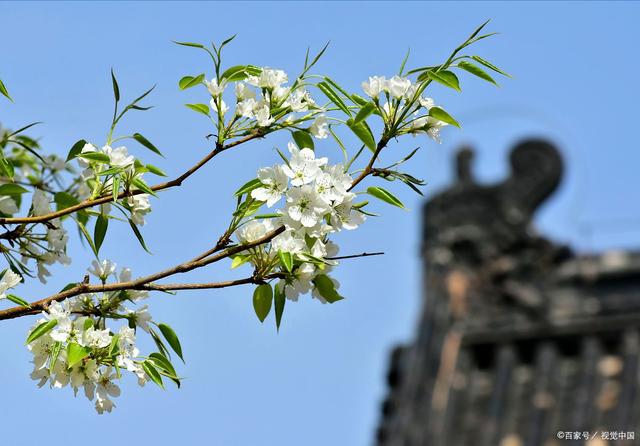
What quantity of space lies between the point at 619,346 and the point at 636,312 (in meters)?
0.23

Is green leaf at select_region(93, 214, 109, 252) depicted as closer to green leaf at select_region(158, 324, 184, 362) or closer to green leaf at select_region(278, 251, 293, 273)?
green leaf at select_region(158, 324, 184, 362)

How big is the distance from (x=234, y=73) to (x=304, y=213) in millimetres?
328

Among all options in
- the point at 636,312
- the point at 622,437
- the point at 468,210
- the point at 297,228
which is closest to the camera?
the point at 297,228

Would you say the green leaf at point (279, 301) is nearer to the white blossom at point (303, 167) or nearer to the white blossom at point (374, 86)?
the white blossom at point (303, 167)

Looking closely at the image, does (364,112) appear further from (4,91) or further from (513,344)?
(513,344)

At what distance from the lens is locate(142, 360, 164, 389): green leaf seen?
193 centimetres

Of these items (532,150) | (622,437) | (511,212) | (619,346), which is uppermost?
(532,150)

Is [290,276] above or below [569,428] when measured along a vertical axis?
below

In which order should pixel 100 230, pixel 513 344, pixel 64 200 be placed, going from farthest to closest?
pixel 513 344 → pixel 64 200 → pixel 100 230

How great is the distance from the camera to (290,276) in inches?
77.2

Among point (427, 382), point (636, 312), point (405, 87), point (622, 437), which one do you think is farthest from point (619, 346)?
point (405, 87)

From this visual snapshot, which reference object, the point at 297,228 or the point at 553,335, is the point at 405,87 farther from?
the point at 553,335

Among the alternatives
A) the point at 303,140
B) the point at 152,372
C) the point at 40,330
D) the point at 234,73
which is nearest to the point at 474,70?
the point at 303,140

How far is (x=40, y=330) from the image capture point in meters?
1.90
